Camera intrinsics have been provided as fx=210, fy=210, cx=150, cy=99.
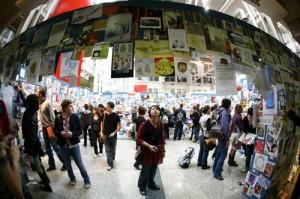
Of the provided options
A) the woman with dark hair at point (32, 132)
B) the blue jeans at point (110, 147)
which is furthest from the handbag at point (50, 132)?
the blue jeans at point (110, 147)

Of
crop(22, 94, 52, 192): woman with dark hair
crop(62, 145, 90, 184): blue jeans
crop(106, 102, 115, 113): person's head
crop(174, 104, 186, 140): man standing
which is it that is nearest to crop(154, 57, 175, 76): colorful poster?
crop(22, 94, 52, 192): woman with dark hair

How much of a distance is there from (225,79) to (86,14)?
2.01 feet

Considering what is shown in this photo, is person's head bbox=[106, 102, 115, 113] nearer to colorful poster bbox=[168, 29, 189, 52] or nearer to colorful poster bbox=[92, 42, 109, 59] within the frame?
colorful poster bbox=[92, 42, 109, 59]

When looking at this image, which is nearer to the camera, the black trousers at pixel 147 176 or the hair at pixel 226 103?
the hair at pixel 226 103

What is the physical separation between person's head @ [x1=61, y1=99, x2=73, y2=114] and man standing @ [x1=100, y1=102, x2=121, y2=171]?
28.1 inches

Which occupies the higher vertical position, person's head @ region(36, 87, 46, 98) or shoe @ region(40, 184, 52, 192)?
person's head @ region(36, 87, 46, 98)

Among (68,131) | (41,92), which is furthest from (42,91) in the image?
(68,131)

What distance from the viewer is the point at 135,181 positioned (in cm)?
201

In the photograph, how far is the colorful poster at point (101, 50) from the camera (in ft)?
2.64

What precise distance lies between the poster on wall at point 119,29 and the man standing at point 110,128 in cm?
116

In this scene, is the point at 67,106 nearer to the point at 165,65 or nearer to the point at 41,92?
the point at 41,92

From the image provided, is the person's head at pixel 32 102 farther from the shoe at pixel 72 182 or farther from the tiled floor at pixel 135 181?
the shoe at pixel 72 182

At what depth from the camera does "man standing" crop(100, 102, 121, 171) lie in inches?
76.5

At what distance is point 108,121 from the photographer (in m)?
1.96
